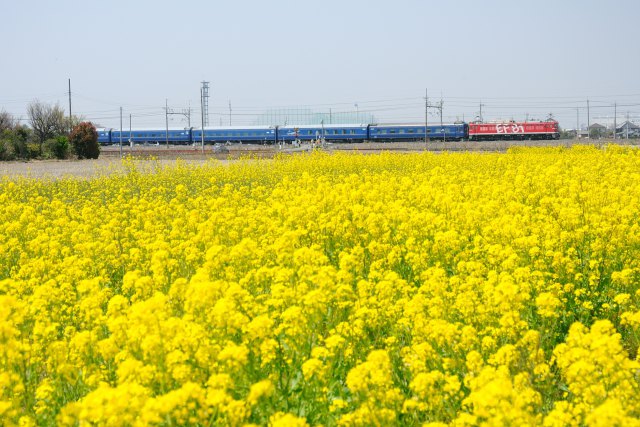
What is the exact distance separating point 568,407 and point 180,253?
4.26 m

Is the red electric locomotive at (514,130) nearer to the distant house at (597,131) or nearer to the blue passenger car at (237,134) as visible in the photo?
the blue passenger car at (237,134)

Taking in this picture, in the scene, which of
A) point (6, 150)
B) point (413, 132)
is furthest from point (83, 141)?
point (413, 132)

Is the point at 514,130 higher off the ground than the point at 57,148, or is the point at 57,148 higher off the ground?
the point at 514,130

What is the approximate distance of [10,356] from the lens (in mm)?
3311

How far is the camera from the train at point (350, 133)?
185ft

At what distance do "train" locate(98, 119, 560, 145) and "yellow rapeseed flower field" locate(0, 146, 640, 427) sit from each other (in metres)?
47.1

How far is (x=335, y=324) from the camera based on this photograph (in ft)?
14.4

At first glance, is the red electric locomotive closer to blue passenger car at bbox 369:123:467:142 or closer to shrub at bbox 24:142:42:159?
blue passenger car at bbox 369:123:467:142

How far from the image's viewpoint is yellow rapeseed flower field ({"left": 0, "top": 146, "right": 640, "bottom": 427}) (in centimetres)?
292

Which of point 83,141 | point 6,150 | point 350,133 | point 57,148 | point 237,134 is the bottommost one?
point 6,150

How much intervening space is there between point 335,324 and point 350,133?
55.3 metres

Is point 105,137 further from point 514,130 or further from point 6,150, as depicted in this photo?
point 514,130

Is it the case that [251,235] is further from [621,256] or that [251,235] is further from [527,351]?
[527,351]

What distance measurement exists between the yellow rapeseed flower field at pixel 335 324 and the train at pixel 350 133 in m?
47.1
